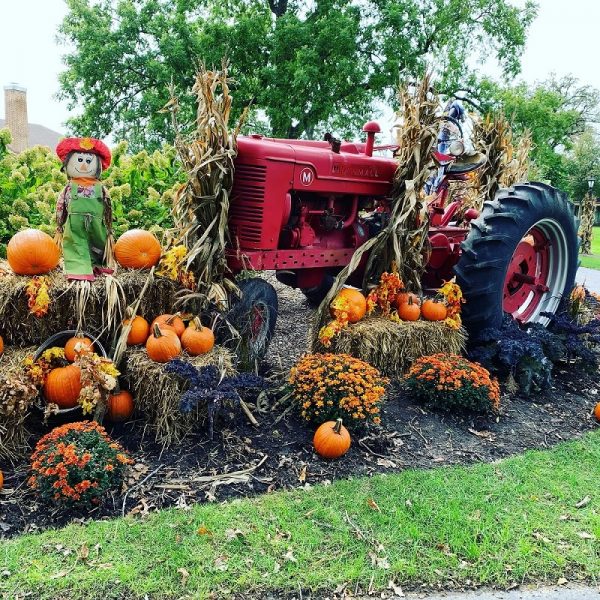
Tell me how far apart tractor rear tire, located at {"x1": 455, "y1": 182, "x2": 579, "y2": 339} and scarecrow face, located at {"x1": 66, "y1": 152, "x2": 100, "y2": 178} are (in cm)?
292

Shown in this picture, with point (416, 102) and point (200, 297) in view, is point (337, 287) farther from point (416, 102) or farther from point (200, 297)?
point (416, 102)

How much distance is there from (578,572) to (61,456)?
251 cm

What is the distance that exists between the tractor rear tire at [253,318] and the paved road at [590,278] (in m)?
7.98

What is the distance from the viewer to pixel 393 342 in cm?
437

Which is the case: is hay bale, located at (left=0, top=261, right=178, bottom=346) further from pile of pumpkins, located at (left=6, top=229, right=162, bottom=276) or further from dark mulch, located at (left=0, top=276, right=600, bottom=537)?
dark mulch, located at (left=0, top=276, right=600, bottom=537)

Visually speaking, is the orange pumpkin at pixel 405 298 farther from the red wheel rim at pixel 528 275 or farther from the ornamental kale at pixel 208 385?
the ornamental kale at pixel 208 385

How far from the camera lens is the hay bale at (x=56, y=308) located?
3473 millimetres

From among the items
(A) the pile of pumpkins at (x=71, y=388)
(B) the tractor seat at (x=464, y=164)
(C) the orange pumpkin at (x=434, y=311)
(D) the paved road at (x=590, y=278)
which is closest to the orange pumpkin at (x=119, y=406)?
(A) the pile of pumpkins at (x=71, y=388)

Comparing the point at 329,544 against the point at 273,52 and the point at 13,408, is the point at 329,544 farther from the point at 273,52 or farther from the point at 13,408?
the point at 273,52

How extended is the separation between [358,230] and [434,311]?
0.96m

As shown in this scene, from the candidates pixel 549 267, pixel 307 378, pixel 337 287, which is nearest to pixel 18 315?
pixel 307 378

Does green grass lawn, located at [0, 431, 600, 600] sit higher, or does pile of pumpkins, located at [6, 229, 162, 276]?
pile of pumpkins, located at [6, 229, 162, 276]

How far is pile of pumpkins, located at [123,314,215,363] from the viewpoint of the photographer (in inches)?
135

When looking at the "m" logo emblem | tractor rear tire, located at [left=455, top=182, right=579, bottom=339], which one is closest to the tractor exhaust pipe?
the "m" logo emblem
